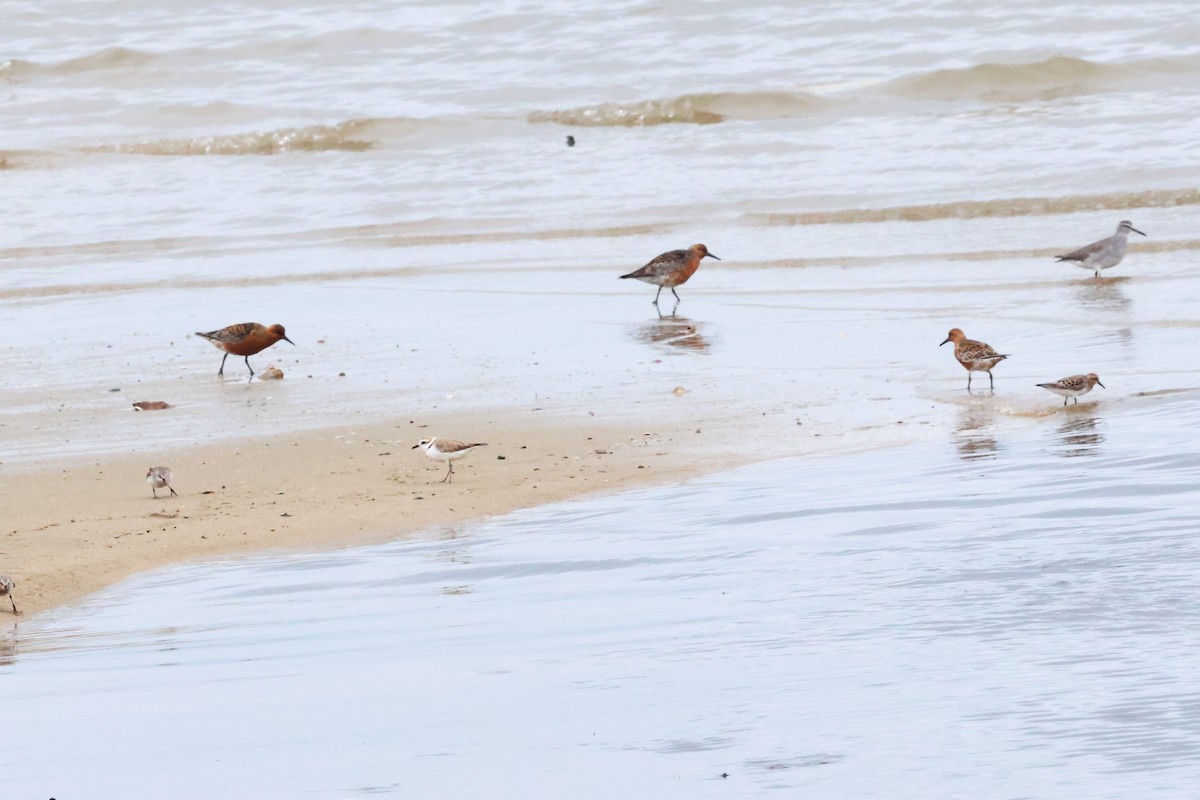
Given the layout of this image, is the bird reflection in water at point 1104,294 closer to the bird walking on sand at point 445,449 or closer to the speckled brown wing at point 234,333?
the speckled brown wing at point 234,333

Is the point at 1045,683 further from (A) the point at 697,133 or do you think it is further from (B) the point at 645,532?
(A) the point at 697,133

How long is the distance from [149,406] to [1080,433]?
5474 millimetres

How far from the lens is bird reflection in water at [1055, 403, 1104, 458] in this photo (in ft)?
28.7

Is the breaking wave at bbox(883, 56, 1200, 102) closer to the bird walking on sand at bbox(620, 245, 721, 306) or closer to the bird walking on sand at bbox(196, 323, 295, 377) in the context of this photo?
the bird walking on sand at bbox(620, 245, 721, 306)

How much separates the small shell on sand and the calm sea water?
0.63 ft

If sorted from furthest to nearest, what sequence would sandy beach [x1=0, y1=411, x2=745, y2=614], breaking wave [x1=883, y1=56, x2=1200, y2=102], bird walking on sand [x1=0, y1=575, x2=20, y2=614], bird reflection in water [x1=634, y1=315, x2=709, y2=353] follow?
1. breaking wave [x1=883, y1=56, x2=1200, y2=102]
2. bird reflection in water [x1=634, y1=315, x2=709, y2=353]
3. sandy beach [x1=0, y1=411, x2=745, y2=614]
4. bird walking on sand [x1=0, y1=575, x2=20, y2=614]

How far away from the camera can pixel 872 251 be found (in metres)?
17.2

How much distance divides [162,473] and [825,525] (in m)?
3.07

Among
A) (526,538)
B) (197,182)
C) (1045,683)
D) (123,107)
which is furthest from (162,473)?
(123,107)

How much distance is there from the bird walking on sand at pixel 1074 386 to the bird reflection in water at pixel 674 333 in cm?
309

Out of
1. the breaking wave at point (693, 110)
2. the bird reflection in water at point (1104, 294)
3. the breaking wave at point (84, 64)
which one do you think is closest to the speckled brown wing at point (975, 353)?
the bird reflection in water at point (1104, 294)

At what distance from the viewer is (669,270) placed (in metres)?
15.7

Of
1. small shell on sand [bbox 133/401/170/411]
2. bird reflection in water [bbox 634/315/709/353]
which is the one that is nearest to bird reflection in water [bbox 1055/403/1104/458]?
bird reflection in water [bbox 634/315/709/353]

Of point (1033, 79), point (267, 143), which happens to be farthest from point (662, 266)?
point (1033, 79)
